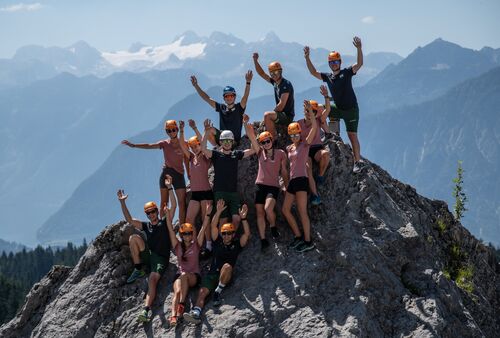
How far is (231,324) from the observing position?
1447 cm

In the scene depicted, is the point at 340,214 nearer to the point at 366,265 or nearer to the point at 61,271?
the point at 366,265

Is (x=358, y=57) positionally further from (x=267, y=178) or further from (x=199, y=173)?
(x=199, y=173)

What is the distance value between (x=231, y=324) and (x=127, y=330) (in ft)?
11.0

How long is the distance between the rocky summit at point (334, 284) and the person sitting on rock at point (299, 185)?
395 mm

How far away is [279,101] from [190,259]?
18.4 feet

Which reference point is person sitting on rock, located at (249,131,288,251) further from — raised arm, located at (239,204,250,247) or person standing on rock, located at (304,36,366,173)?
person standing on rock, located at (304,36,366,173)

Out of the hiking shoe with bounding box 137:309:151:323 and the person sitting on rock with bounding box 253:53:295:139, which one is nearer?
the hiking shoe with bounding box 137:309:151:323

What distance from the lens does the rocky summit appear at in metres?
14.2

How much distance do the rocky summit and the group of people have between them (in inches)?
17.9

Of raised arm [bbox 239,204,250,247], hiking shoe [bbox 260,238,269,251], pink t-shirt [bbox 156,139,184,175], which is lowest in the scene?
hiking shoe [bbox 260,238,269,251]

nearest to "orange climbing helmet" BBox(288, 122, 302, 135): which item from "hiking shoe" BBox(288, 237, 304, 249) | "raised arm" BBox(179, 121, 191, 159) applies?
"hiking shoe" BBox(288, 237, 304, 249)

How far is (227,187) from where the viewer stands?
53.2ft

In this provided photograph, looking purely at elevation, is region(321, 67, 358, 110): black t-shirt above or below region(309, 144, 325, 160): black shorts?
above

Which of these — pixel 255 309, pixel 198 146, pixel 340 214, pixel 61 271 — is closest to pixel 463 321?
pixel 340 214
